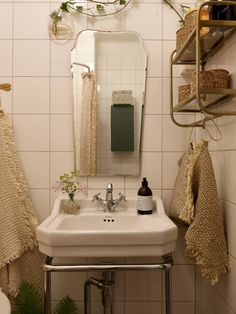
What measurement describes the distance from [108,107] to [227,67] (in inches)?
25.2

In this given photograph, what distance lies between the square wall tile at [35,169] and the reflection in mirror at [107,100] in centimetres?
19

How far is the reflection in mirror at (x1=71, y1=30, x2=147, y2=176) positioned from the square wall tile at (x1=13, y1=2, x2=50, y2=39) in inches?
8.1

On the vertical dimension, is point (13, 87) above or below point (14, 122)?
above

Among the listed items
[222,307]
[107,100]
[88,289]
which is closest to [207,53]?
[107,100]

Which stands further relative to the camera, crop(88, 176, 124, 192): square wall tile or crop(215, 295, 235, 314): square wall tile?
crop(88, 176, 124, 192): square wall tile

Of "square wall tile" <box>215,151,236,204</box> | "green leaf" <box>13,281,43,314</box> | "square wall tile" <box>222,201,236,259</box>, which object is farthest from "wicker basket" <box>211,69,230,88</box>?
"green leaf" <box>13,281,43,314</box>

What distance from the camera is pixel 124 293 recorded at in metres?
1.76

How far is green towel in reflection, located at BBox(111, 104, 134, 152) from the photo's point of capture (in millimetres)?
1721

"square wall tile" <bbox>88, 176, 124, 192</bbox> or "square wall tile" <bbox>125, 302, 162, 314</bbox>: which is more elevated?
"square wall tile" <bbox>88, 176, 124, 192</bbox>

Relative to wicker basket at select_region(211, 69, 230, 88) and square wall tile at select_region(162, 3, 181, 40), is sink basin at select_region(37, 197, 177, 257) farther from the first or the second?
square wall tile at select_region(162, 3, 181, 40)

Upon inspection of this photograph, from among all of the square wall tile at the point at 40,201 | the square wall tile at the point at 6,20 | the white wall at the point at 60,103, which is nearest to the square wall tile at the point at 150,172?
the white wall at the point at 60,103

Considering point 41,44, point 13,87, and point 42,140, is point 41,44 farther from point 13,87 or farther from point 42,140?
point 42,140

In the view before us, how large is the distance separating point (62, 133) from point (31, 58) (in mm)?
431

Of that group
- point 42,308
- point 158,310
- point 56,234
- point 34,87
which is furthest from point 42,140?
point 158,310
